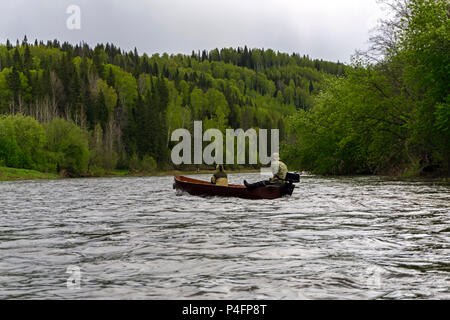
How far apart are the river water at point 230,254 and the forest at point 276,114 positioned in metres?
16.2

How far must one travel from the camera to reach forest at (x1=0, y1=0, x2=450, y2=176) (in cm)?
2958

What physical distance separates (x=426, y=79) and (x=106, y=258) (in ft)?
80.6

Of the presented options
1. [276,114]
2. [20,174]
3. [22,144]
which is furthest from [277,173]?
[276,114]

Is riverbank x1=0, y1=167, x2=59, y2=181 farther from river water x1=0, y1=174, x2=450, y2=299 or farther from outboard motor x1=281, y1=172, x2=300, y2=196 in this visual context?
outboard motor x1=281, y1=172, x2=300, y2=196

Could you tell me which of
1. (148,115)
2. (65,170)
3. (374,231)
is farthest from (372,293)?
(148,115)

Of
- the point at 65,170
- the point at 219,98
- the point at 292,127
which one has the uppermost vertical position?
the point at 219,98

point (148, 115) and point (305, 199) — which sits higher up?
point (148, 115)

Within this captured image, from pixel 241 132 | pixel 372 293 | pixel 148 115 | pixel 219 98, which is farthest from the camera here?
pixel 219 98

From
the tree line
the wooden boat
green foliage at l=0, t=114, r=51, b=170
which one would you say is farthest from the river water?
green foliage at l=0, t=114, r=51, b=170

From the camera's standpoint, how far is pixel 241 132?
407 ft

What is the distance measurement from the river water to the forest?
53.2 ft
